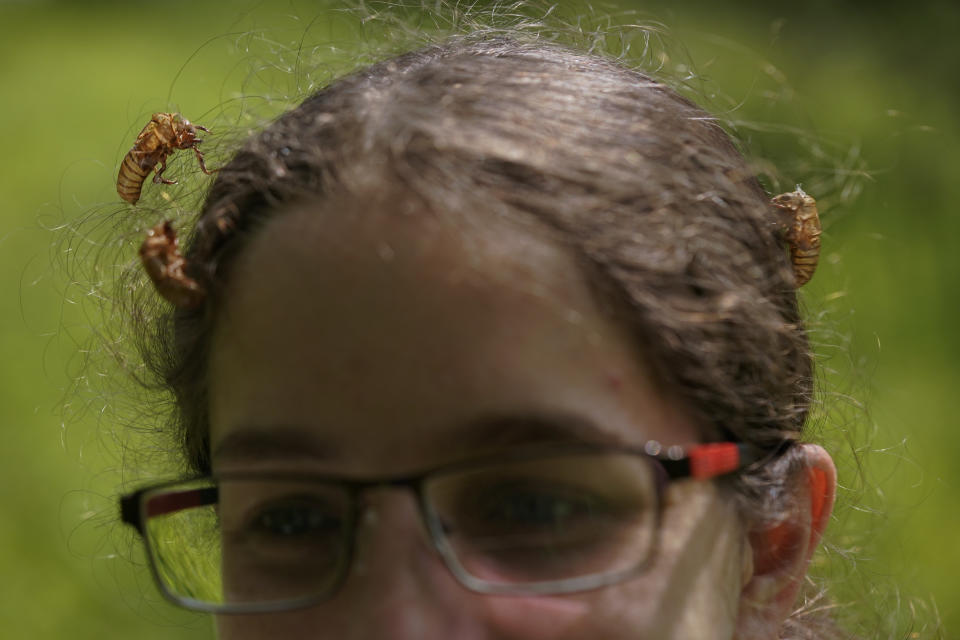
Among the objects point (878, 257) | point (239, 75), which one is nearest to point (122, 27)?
point (239, 75)

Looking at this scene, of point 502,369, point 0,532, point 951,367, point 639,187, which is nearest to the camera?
point 502,369

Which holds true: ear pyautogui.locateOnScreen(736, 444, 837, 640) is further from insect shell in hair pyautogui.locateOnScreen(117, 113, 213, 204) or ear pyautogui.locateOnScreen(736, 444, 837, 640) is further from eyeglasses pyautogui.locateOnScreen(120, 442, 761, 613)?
insect shell in hair pyautogui.locateOnScreen(117, 113, 213, 204)

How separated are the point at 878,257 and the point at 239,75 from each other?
10.1 ft

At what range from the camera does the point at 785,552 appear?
1.82 metres

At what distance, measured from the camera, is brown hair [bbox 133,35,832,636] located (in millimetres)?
1576

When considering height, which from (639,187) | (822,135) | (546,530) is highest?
(639,187)

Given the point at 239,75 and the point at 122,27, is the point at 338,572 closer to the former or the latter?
the point at 239,75

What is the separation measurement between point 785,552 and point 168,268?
1.03 meters

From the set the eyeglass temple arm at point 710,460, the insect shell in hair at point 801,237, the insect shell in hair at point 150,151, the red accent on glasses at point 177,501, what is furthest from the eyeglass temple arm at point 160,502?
the insect shell in hair at point 801,237

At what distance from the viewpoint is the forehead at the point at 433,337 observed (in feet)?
4.82

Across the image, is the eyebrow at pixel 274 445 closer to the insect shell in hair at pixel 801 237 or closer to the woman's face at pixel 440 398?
the woman's face at pixel 440 398

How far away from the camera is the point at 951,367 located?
4438mm

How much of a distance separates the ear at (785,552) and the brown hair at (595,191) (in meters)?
0.05

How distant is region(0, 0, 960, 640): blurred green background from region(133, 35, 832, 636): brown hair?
432mm
